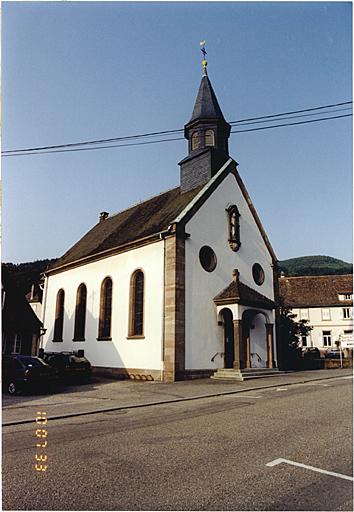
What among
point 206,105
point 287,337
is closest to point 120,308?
point 287,337

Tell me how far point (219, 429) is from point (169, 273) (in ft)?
39.9

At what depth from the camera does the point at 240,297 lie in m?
20.5

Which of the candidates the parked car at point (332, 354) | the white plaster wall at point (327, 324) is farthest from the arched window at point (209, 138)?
the white plaster wall at point (327, 324)

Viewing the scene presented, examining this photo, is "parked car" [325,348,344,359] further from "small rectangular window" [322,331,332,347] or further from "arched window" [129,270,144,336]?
"arched window" [129,270,144,336]

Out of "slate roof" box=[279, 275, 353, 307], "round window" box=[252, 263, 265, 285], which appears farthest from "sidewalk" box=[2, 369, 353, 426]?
"slate roof" box=[279, 275, 353, 307]

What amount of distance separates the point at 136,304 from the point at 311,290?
34152 millimetres

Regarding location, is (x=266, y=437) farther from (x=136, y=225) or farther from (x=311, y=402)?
(x=136, y=225)

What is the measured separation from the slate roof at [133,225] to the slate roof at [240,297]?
4526 millimetres

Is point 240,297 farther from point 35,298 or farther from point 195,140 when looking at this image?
point 35,298

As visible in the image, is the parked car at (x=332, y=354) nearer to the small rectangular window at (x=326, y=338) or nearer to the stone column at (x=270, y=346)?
the small rectangular window at (x=326, y=338)

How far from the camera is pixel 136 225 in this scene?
83.5 ft

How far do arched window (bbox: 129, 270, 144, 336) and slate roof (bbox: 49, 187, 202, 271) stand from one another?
2.06m

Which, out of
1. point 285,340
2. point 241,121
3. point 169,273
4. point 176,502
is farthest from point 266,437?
point 285,340
